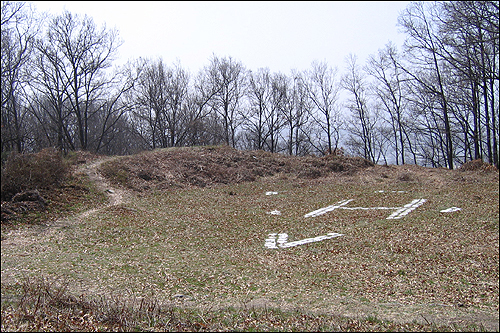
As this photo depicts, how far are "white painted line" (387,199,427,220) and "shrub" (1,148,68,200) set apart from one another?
14.7 metres

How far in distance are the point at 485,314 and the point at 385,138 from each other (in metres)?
43.0

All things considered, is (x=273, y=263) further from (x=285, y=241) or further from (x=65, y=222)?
(x=65, y=222)

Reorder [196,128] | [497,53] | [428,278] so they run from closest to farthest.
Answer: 1. [428,278]
2. [497,53]
3. [196,128]

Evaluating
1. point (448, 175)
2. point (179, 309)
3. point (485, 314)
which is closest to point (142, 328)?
point (179, 309)

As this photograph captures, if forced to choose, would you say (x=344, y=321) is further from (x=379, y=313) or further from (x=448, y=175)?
(x=448, y=175)

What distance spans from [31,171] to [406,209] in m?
16.0

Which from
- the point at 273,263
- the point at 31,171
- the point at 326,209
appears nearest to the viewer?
the point at 273,263

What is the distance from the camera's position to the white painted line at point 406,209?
43.9 feet

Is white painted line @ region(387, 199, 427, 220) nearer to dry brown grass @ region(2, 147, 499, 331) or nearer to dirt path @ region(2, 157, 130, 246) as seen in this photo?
dry brown grass @ region(2, 147, 499, 331)

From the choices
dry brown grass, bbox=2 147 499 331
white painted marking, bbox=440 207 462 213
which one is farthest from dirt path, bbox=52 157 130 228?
white painted marking, bbox=440 207 462 213

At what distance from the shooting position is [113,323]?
15.9 ft

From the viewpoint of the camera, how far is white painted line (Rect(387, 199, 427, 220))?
527 inches

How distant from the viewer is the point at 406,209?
14227mm

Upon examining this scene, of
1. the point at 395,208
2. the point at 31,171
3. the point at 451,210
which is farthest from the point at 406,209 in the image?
the point at 31,171
